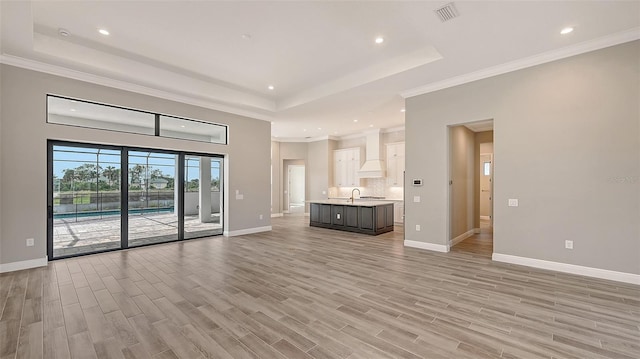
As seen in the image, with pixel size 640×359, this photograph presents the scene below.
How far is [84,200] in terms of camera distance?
16.4 ft

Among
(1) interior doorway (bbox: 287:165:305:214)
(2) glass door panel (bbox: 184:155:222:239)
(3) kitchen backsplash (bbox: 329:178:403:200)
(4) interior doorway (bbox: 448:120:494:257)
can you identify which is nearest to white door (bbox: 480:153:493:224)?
(4) interior doorway (bbox: 448:120:494:257)

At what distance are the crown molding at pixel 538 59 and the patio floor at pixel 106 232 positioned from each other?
6256mm

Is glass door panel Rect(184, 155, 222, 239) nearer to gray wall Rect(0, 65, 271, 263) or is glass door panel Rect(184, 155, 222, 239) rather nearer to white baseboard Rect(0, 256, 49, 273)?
gray wall Rect(0, 65, 271, 263)

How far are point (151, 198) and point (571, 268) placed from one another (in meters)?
7.69

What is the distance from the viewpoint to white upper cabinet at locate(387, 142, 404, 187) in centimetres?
923

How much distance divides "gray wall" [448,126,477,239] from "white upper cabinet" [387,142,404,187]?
2.61 meters

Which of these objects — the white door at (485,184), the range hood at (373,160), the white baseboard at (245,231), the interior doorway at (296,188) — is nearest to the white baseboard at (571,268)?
the range hood at (373,160)

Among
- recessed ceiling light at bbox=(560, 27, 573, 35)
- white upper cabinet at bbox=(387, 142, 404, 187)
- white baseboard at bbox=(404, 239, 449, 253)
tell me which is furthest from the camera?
white upper cabinet at bbox=(387, 142, 404, 187)

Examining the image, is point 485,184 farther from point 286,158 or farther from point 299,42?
point 299,42

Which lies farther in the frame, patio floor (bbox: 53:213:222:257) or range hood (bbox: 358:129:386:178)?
range hood (bbox: 358:129:386:178)

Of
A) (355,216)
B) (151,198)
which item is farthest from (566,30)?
(151,198)

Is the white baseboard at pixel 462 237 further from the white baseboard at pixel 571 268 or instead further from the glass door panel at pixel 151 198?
the glass door panel at pixel 151 198

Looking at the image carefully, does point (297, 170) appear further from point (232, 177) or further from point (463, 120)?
point (463, 120)

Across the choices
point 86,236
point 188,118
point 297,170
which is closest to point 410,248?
point 188,118
